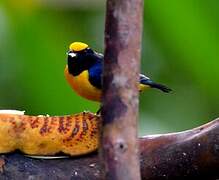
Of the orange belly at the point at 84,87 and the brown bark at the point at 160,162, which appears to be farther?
the orange belly at the point at 84,87

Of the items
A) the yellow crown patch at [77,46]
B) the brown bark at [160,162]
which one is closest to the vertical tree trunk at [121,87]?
the brown bark at [160,162]

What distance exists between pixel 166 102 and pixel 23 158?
147 centimetres

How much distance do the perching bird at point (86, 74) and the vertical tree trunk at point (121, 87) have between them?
116 cm

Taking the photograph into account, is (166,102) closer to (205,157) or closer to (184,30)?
(184,30)

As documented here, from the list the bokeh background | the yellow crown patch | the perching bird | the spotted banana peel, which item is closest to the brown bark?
the spotted banana peel

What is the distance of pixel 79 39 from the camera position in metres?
2.48

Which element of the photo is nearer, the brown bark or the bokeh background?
the brown bark

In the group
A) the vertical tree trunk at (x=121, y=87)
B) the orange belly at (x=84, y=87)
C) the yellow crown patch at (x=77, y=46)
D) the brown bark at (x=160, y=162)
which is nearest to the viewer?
the vertical tree trunk at (x=121, y=87)

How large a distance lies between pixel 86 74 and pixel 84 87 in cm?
8

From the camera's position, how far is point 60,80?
2344 millimetres

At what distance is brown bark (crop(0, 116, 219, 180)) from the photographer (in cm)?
125

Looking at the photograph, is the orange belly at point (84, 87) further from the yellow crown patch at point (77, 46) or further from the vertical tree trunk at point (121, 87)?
the vertical tree trunk at point (121, 87)

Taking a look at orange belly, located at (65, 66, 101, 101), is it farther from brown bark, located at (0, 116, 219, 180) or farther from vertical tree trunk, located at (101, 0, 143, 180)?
vertical tree trunk, located at (101, 0, 143, 180)

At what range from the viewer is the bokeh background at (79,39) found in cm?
214
